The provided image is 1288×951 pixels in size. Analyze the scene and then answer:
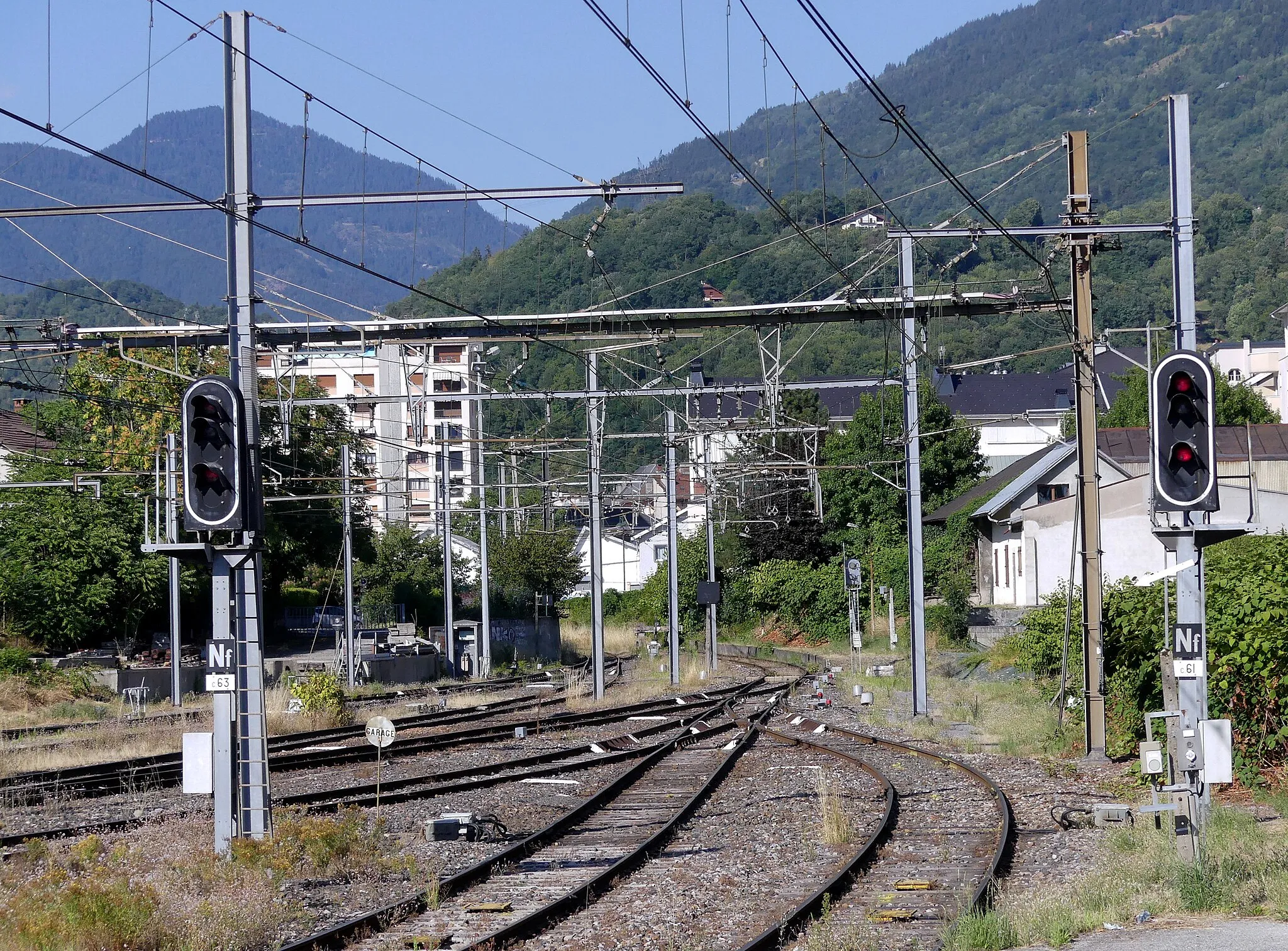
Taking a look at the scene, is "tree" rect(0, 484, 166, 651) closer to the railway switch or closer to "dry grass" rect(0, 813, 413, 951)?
"dry grass" rect(0, 813, 413, 951)

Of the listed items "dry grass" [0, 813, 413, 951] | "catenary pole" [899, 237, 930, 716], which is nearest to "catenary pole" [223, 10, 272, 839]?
"dry grass" [0, 813, 413, 951]

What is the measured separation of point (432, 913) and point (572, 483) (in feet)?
89.2

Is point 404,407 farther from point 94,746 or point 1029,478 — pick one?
point 94,746

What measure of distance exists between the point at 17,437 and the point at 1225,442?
1765 inches

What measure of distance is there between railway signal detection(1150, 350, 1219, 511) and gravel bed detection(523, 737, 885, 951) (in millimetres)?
4369

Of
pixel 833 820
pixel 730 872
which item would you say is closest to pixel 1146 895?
Answer: pixel 730 872

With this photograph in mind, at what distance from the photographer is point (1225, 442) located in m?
45.8

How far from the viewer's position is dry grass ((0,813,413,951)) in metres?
9.64

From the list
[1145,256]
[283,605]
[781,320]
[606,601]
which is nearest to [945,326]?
[1145,256]

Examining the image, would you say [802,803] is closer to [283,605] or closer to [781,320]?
[781,320]

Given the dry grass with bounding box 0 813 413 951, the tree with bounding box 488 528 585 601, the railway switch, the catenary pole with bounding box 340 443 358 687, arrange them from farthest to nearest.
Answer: the tree with bounding box 488 528 585 601 → the catenary pole with bounding box 340 443 358 687 → the railway switch → the dry grass with bounding box 0 813 413 951

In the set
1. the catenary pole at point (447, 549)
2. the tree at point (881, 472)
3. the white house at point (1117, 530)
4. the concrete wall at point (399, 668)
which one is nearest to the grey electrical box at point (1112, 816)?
the white house at point (1117, 530)

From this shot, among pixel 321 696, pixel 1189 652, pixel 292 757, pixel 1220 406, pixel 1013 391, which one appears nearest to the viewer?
pixel 1189 652

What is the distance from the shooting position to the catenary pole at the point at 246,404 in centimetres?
1312
